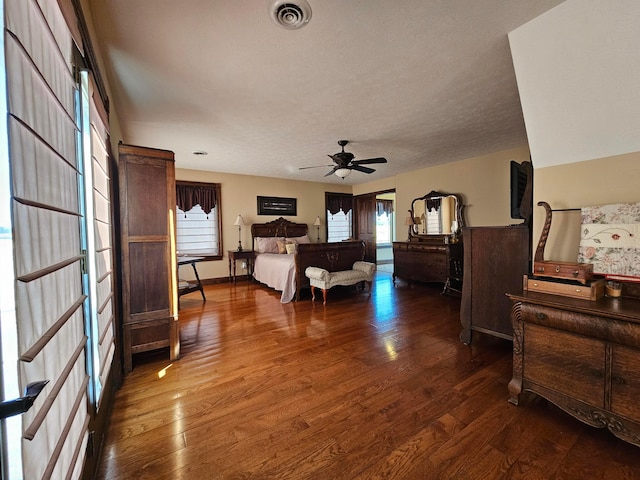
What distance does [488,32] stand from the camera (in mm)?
1811

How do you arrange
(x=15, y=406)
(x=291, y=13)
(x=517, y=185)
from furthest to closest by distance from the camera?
1. (x=517, y=185)
2. (x=291, y=13)
3. (x=15, y=406)

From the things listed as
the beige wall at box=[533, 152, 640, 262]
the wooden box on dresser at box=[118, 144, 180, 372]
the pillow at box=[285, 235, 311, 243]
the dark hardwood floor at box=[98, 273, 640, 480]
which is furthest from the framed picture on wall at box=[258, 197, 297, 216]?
the beige wall at box=[533, 152, 640, 262]

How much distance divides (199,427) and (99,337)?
2.58 feet

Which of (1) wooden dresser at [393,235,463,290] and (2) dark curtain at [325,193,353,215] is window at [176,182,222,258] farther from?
(1) wooden dresser at [393,235,463,290]

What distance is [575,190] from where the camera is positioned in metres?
1.87

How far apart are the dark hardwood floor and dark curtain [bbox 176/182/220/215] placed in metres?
3.56

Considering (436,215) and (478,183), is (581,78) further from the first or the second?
(436,215)

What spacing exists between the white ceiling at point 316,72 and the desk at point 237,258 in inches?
99.2

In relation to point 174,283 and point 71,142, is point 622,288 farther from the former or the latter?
point 174,283

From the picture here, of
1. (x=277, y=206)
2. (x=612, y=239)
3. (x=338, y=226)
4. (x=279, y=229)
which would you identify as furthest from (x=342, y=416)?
(x=338, y=226)

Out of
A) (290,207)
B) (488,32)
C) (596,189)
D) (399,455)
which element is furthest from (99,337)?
(290,207)

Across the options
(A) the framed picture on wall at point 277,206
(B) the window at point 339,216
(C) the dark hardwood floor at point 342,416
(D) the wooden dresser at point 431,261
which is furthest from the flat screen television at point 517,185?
(B) the window at point 339,216

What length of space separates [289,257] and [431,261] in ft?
8.69

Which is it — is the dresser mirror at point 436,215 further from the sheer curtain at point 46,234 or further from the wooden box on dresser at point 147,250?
the sheer curtain at point 46,234
